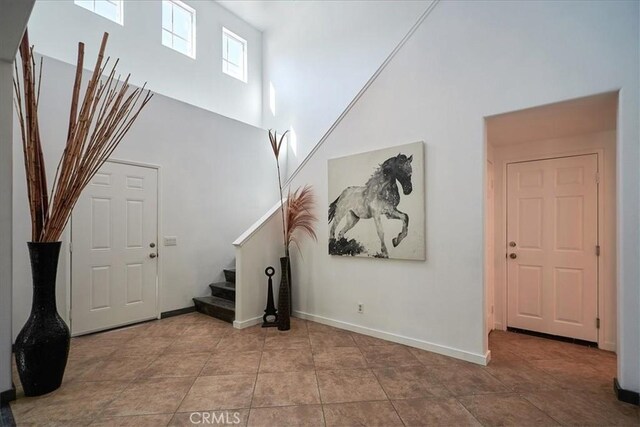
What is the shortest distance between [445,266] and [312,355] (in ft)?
5.10

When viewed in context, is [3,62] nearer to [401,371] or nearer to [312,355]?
[312,355]

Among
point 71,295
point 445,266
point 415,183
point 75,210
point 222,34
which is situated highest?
point 222,34

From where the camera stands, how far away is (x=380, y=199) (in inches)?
129

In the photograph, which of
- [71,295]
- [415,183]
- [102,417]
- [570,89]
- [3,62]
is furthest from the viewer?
[71,295]

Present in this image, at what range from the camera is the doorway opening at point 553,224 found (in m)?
3.01

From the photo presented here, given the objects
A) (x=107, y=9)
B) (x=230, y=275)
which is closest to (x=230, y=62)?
(x=107, y=9)

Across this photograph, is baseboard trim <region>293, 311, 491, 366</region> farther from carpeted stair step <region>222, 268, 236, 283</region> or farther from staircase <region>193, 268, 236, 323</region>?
carpeted stair step <region>222, 268, 236, 283</region>

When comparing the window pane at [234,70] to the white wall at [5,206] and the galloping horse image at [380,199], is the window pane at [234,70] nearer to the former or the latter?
the galloping horse image at [380,199]

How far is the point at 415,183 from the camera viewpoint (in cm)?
303

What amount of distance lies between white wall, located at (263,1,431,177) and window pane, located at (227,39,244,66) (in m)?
0.51

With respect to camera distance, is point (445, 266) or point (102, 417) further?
point (445, 266)

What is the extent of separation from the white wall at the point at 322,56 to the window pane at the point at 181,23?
5.28 ft

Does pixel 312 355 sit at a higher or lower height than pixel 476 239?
lower

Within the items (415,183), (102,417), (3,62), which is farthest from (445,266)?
(3,62)
